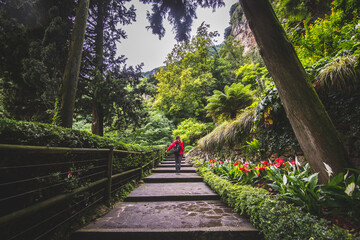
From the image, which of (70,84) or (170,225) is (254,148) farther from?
(70,84)

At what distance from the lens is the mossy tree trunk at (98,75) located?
6768mm

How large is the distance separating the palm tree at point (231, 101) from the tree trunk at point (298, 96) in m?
4.40

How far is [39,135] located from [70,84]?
360 centimetres

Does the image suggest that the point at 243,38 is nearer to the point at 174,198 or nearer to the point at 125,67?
the point at 125,67

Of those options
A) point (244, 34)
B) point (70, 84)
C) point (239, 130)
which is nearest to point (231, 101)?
point (239, 130)

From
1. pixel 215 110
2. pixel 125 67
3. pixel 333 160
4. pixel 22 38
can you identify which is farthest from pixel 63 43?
pixel 333 160

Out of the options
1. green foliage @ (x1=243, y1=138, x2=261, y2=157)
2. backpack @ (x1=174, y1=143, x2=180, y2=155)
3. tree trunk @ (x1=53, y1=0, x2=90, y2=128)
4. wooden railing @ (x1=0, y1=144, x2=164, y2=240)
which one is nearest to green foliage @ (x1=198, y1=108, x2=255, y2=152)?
green foliage @ (x1=243, y1=138, x2=261, y2=157)

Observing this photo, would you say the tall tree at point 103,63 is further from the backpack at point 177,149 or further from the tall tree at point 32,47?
the backpack at point 177,149

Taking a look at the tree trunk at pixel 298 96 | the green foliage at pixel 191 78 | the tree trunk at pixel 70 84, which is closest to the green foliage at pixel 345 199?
the tree trunk at pixel 298 96

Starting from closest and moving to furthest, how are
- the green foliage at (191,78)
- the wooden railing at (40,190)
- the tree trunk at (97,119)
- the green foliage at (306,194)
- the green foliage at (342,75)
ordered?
the wooden railing at (40,190)
the green foliage at (306,194)
the green foliage at (342,75)
the tree trunk at (97,119)
the green foliage at (191,78)

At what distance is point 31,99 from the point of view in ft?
20.7

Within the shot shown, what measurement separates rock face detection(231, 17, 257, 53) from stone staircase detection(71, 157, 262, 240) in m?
25.9

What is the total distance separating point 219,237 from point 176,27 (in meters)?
5.17

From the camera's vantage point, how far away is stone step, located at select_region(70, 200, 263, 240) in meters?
1.98
